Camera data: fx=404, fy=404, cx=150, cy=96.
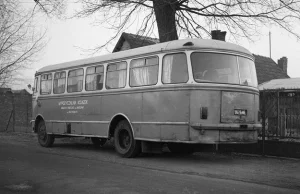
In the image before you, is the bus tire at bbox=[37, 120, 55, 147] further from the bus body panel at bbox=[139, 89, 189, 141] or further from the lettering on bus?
the bus body panel at bbox=[139, 89, 189, 141]

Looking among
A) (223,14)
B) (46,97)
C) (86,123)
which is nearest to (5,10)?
(46,97)

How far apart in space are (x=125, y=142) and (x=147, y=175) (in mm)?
3539

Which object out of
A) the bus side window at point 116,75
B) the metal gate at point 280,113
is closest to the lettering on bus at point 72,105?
the bus side window at point 116,75

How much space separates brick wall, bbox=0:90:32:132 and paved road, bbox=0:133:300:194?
12.9 metres

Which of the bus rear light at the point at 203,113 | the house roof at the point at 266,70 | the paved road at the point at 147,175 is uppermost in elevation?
the house roof at the point at 266,70

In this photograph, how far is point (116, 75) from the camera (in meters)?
11.8

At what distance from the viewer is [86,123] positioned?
1288 centimetres

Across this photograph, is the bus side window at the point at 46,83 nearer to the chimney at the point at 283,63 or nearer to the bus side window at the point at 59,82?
the bus side window at the point at 59,82

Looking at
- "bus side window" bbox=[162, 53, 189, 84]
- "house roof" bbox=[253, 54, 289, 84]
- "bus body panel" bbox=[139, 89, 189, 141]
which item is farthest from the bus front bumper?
"house roof" bbox=[253, 54, 289, 84]

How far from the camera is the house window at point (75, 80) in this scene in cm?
1331

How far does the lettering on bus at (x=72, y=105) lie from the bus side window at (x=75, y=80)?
41 centimetres

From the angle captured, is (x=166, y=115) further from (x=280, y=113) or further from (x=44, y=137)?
(x=44, y=137)

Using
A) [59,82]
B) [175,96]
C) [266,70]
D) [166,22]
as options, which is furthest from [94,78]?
[266,70]

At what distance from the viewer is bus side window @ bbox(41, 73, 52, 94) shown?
15062 mm
